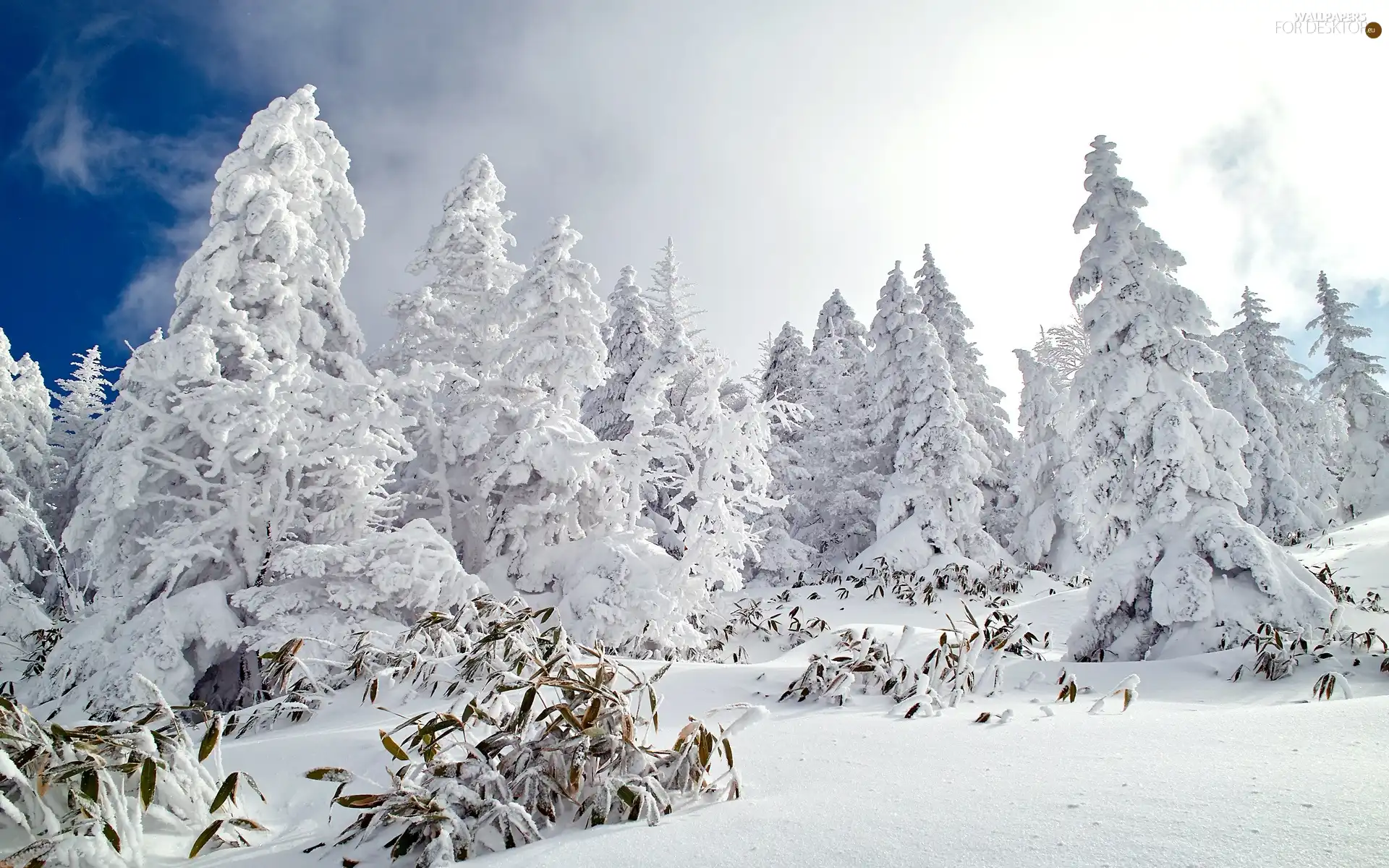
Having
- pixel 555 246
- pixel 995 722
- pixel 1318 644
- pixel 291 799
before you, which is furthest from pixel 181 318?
pixel 1318 644

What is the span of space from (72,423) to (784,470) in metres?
28.0

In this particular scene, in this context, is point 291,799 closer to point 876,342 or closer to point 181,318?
point 181,318

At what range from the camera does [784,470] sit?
2297 cm

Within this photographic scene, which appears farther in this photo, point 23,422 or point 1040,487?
point 1040,487

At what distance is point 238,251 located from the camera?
9.94 m

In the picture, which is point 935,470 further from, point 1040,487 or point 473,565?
point 473,565

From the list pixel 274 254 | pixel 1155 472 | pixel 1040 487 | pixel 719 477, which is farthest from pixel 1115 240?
pixel 1040 487

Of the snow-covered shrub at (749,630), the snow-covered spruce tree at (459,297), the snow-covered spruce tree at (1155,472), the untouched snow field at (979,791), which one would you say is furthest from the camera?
the snow-covered spruce tree at (459,297)

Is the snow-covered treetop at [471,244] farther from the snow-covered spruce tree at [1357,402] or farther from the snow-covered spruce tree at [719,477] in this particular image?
the snow-covered spruce tree at [1357,402]

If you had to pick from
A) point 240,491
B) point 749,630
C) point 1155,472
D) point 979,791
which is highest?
point 240,491

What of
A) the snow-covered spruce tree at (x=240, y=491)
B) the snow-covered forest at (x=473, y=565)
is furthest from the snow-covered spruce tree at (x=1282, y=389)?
the snow-covered spruce tree at (x=240, y=491)

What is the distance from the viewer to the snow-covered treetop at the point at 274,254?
972cm

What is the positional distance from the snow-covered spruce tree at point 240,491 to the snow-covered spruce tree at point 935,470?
15.1m

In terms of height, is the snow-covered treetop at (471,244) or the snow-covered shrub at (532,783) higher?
the snow-covered treetop at (471,244)
